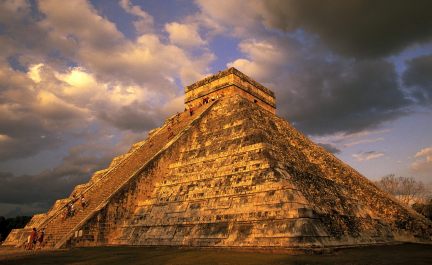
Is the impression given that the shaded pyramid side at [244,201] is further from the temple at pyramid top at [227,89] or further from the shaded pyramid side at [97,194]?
the temple at pyramid top at [227,89]

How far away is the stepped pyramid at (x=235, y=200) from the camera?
11.0 metres

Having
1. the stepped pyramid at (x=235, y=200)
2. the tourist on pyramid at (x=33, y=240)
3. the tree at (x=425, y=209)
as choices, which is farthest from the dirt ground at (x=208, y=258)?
the tree at (x=425, y=209)

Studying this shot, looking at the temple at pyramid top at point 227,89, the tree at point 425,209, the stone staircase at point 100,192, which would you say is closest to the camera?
the stone staircase at point 100,192

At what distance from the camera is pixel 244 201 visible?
11.9m

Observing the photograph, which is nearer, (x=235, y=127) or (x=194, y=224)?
(x=194, y=224)

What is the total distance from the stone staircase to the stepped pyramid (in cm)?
7

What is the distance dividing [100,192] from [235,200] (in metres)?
7.79

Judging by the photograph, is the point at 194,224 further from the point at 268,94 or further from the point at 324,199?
the point at 268,94

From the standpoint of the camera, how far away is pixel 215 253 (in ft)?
33.4

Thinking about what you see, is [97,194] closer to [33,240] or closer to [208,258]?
[33,240]

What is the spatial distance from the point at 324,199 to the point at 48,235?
12.0 metres

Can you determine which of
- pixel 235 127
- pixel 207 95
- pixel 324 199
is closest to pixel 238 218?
pixel 324 199

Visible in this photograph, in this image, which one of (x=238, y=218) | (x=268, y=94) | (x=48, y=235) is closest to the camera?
(x=238, y=218)

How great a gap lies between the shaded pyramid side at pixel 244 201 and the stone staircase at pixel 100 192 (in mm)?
494
